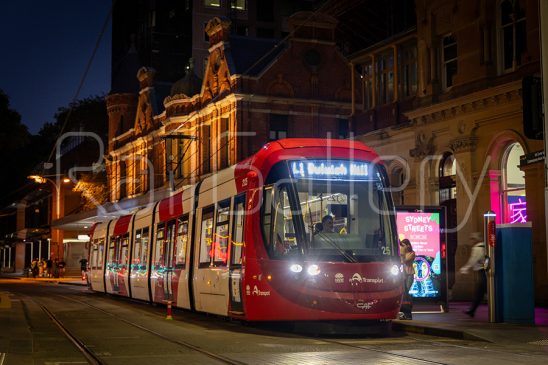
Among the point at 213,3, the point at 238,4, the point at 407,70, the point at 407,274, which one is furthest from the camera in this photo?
the point at 238,4

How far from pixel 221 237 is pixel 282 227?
302cm

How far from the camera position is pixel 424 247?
2069cm

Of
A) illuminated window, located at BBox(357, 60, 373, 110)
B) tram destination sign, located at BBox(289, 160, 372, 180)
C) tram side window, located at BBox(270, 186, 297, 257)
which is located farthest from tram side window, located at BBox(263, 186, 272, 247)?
illuminated window, located at BBox(357, 60, 373, 110)

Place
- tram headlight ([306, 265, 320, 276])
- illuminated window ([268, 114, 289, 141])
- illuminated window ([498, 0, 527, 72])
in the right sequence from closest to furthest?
tram headlight ([306, 265, 320, 276]) → illuminated window ([498, 0, 527, 72]) → illuminated window ([268, 114, 289, 141])

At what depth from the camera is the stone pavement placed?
15.3 m

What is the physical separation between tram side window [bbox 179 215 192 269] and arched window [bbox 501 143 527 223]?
9543 millimetres

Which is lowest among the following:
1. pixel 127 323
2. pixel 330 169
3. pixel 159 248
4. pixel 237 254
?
pixel 127 323

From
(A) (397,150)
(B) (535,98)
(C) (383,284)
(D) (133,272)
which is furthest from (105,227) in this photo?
(B) (535,98)

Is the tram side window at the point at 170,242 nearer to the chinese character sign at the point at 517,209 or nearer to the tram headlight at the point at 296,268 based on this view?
the tram headlight at the point at 296,268

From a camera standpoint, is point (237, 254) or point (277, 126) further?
point (277, 126)

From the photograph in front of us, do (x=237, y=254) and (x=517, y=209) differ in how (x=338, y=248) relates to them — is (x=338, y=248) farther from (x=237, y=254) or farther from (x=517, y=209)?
(x=517, y=209)

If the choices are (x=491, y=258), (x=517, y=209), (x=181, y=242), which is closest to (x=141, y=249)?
(x=181, y=242)

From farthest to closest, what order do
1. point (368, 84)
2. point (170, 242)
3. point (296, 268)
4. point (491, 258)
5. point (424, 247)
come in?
point (368, 84)
point (170, 242)
point (424, 247)
point (491, 258)
point (296, 268)

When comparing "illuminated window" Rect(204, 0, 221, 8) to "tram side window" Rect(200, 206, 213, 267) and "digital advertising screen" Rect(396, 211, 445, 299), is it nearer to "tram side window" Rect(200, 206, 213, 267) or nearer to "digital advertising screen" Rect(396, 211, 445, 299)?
"tram side window" Rect(200, 206, 213, 267)
